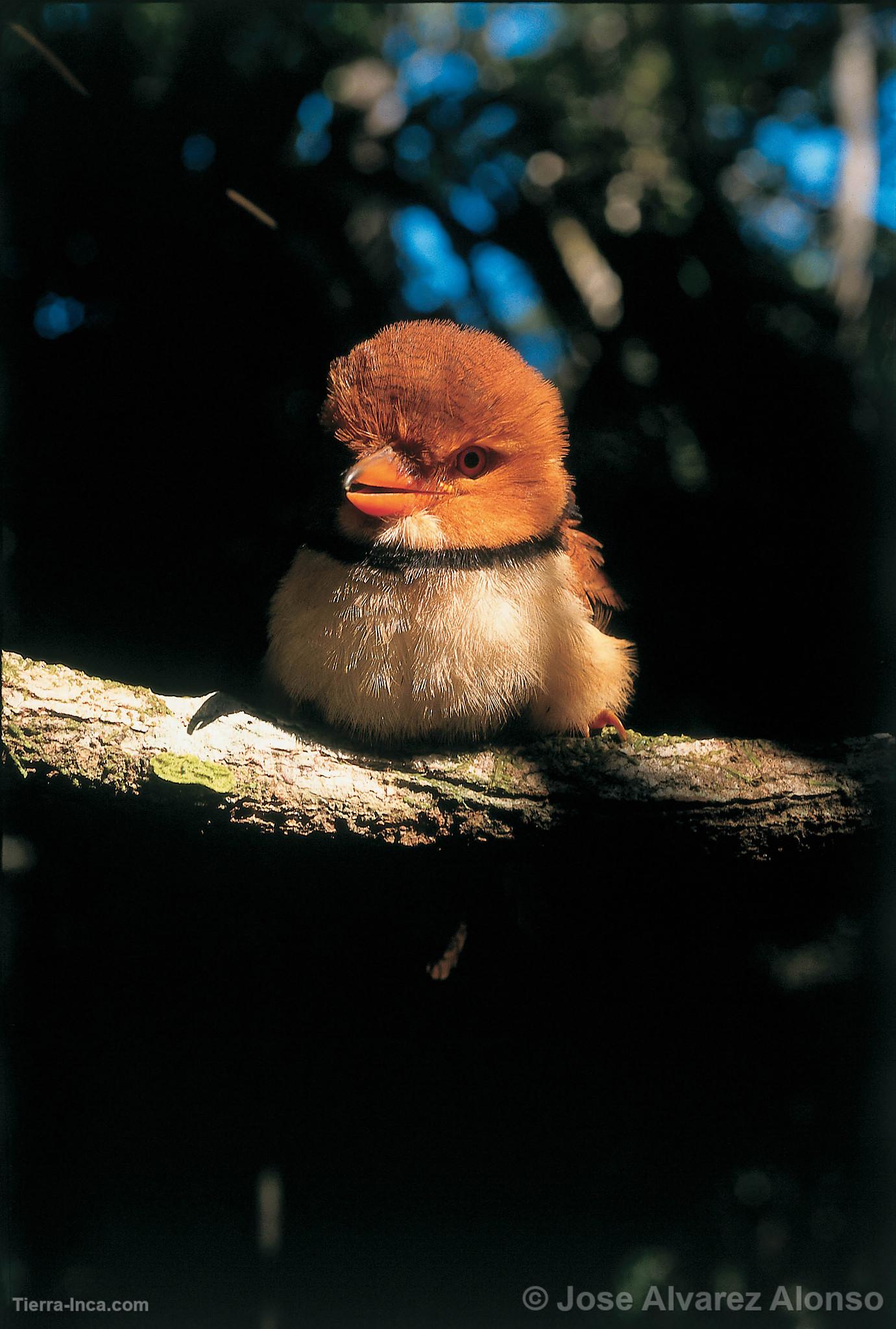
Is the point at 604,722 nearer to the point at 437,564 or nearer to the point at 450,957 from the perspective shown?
the point at 437,564

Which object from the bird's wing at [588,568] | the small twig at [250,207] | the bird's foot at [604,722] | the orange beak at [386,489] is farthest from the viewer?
the small twig at [250,207]

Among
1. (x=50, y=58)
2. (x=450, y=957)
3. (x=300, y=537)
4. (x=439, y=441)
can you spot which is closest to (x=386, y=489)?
(x=439, y=441)

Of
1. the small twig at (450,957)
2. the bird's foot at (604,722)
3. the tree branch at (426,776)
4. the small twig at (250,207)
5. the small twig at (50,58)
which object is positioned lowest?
the small twig at (450,957)

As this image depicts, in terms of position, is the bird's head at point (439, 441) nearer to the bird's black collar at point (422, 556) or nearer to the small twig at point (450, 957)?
the bird's black collar at point (422, 556)

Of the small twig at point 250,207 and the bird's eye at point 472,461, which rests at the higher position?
the small twig at point 250,207

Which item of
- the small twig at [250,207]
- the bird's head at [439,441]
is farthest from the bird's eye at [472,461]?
the small twig at [250,207]

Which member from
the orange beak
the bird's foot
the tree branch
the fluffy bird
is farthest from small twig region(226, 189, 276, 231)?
the bird's foot

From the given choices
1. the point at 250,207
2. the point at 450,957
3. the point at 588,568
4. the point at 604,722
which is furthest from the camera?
the point at 250,207

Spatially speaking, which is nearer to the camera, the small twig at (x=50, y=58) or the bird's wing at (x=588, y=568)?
the bird's wing at (x=588, y=568)
